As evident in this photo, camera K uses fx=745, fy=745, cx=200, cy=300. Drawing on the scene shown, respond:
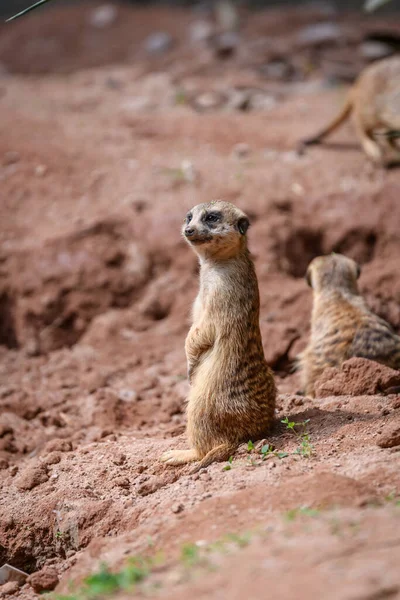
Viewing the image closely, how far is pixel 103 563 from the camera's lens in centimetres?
252

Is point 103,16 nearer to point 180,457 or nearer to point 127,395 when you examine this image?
point 127,395

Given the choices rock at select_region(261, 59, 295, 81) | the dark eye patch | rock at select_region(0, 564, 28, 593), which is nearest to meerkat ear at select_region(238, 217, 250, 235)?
the dark eye patch

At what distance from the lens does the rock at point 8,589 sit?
9.82 feet

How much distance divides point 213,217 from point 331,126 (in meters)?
3.88

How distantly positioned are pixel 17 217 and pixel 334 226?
102 inches

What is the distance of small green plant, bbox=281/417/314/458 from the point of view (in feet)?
10.4

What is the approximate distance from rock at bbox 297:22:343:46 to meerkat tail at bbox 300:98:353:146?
118 inches

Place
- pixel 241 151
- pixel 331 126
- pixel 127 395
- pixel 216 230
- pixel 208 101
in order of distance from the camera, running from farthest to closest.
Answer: pixel 208 101, pixel 331 126, pixel 241 151, pixel 127 395, pixel 216 230

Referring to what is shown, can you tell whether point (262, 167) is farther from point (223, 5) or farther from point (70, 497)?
point (223, 5)

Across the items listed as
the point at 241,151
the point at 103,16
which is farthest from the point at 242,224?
the point at 103,16

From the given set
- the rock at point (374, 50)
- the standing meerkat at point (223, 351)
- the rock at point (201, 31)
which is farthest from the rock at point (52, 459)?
the rock at point (201, 31)

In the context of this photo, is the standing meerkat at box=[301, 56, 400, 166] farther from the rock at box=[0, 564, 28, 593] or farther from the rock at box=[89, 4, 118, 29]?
the rock at box=[89, 4, 118, 29]

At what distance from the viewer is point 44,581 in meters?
2.90

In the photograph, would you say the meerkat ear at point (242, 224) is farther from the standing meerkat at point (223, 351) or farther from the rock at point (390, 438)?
the rock at point (390, 438)
